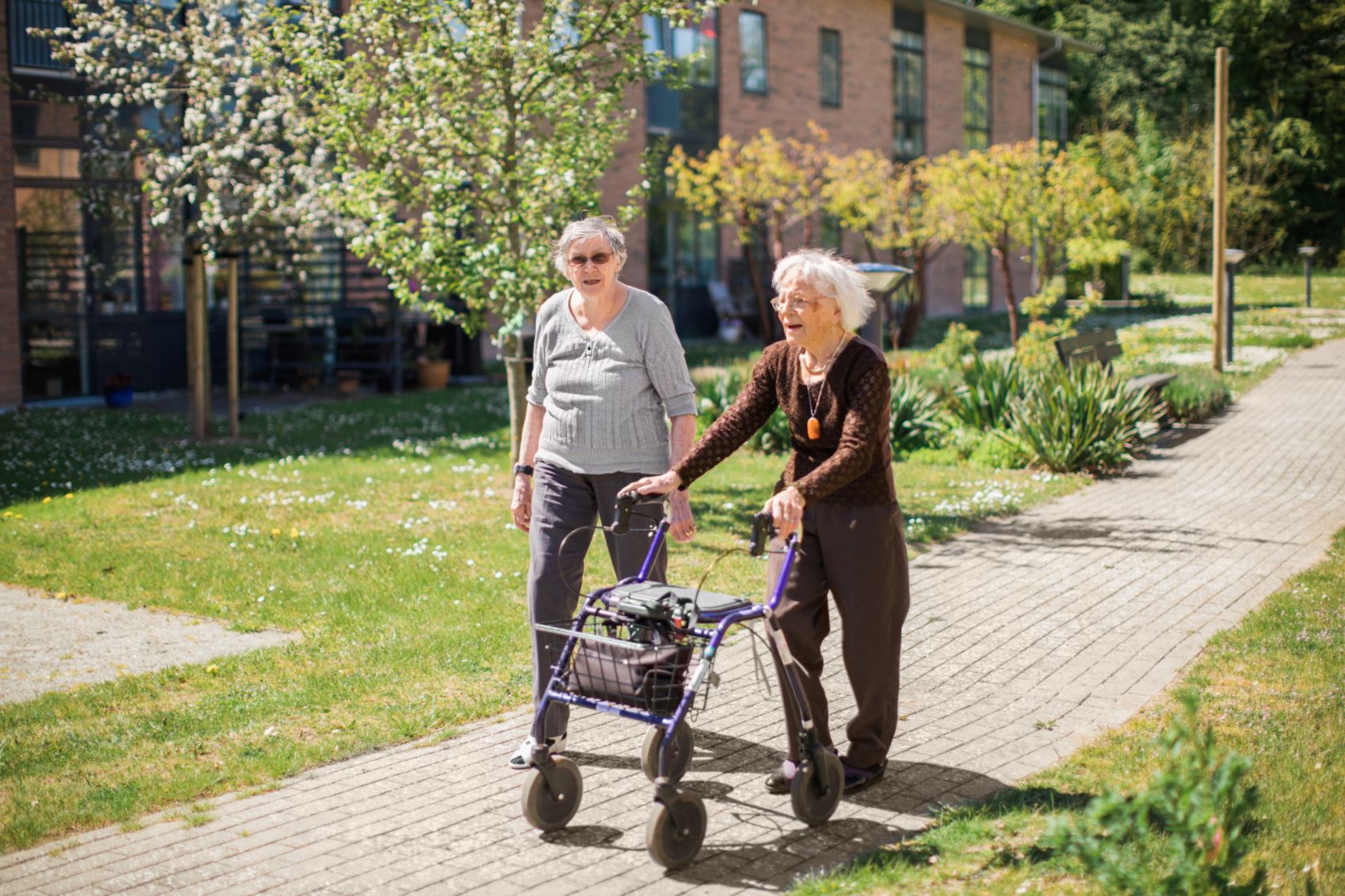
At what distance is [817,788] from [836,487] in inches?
37.9

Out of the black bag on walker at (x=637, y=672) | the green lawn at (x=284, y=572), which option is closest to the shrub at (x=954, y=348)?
the green lawn at (x=284, y=572)

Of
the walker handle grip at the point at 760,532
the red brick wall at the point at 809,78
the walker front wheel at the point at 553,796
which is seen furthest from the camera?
the red brick wall at the point at 809,78

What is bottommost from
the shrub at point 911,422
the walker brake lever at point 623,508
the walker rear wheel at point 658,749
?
the walker rear wheel at point 658,749

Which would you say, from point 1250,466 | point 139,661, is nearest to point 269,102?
point 139,661

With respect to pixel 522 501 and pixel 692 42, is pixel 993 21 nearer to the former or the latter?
pixel 692 42

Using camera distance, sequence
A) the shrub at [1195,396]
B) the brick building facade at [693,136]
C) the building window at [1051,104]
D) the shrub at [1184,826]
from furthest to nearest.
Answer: the building window at [1051,104] < the brick building facade at [693,136] < the shrub at [1195,396] < the shrub at [1184,826]

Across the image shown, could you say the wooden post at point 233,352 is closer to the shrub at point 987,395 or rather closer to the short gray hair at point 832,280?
the shrub at point 987,395

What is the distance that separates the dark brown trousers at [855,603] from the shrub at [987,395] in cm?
916

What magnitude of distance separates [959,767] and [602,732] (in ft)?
4.61

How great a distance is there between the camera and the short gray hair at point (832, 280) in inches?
184

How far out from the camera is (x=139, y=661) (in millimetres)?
6820

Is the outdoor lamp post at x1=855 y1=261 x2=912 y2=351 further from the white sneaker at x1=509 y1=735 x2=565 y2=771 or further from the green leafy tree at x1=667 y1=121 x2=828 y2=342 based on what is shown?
the green leafy tree at x1=667 y1=121 x2=828 y2=342

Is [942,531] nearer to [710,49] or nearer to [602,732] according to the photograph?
[602,732]

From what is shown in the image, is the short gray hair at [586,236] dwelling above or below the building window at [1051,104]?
below
